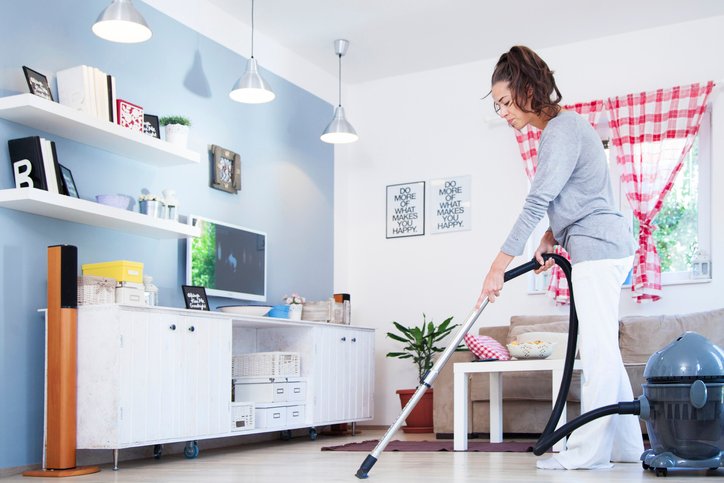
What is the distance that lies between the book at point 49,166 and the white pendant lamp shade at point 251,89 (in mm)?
1277

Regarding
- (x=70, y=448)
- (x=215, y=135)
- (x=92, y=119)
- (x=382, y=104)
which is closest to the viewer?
(x=70, y=448)

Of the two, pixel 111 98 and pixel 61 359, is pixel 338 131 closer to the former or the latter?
pixel 111 98

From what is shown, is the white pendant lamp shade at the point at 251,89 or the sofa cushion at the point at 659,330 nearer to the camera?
the white pendant lamp shade at the point at 251,89

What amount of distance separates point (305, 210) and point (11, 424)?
292 cm

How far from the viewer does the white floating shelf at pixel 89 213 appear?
3652 mm

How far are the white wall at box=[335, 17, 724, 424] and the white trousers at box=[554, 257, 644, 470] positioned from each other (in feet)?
9.47

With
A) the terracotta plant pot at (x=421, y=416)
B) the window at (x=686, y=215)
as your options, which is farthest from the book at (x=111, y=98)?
the window at (x=686, y=215)

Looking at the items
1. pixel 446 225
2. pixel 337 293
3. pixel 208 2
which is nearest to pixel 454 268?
pixel 446 225

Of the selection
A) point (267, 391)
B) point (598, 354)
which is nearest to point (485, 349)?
point (267, 391)

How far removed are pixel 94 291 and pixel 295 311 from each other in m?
1.66

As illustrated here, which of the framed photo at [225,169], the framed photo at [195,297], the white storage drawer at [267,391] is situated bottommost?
the white storage drawer at [267,391]

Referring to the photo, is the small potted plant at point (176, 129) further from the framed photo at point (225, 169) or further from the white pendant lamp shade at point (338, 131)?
the white pendant lamp shade at point (338, 131)

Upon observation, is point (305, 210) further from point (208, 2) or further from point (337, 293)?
point (208, 2)

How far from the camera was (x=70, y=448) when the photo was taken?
3604mm
